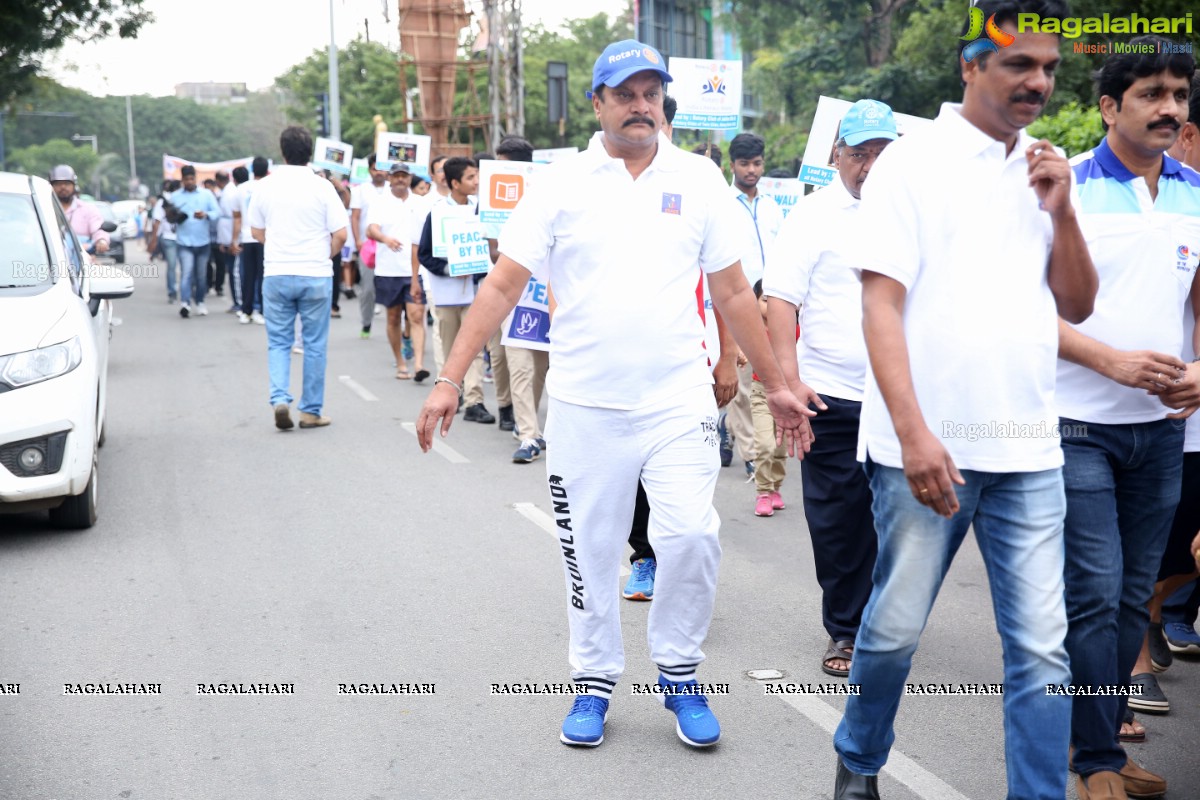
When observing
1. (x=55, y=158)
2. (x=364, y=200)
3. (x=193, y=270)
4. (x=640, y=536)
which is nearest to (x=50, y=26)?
(x=193, y=270)

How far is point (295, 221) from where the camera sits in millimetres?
9961

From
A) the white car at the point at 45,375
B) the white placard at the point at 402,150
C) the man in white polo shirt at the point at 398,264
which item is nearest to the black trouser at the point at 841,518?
the white car at the point at 45,375

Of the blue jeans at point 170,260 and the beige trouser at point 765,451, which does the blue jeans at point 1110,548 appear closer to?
the beige trouser at point 765,451

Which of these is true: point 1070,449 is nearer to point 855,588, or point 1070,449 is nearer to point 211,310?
point 855,588

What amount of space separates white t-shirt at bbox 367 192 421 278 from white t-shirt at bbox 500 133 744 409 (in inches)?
351

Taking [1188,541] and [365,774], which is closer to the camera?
[365,774]

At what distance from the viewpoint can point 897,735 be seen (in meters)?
4.30

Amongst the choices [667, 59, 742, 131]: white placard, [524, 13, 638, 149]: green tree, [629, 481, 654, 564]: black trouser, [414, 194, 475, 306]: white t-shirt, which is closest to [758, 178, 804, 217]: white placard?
[414, 194, 475, 306]: white t-shirt

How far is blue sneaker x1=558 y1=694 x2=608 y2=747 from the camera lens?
165 inches

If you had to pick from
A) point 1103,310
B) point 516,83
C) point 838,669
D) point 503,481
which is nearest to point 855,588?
point 838,669

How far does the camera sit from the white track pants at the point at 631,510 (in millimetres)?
4066

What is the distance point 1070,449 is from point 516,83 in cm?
2655

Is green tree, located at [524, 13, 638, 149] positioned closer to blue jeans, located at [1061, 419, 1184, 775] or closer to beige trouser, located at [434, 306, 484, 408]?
beige trouser, located at [434, 306, 484, 408]

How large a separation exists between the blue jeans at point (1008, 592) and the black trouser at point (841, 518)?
1.55m
